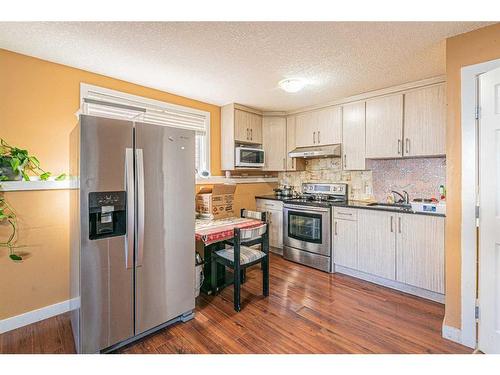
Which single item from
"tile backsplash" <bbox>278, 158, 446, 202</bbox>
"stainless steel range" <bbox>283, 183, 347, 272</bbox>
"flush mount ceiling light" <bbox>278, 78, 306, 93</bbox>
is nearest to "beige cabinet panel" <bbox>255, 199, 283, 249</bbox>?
"stainless steel range" <bbox>283, 183, 347, 272</bbox>

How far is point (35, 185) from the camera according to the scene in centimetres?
216

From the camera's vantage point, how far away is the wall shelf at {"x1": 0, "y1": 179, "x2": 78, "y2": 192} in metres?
2.02

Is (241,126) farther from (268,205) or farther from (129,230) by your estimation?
(129,230)

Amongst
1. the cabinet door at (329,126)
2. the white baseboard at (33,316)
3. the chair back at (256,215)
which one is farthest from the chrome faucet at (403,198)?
the white baseboard at (33,316)

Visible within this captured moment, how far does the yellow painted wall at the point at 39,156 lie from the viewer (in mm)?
2084

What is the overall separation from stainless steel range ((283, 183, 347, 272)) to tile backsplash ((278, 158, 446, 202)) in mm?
170

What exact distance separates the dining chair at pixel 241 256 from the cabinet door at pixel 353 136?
167cm

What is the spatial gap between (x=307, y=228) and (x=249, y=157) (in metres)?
1.35

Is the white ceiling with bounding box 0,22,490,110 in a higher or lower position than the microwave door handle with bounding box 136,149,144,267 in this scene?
higher

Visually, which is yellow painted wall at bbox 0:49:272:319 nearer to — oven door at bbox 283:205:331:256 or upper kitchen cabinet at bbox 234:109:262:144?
upper kitchen cabinet at bbox 234:109:262:144

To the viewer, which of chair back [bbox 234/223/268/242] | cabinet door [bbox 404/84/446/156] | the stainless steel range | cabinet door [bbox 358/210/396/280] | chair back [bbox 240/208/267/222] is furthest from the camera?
the stainless steel range
